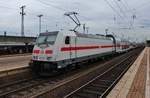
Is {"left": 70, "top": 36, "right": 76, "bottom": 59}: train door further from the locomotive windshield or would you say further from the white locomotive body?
the locomotive windshield

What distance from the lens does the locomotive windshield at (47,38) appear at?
46.2 ft

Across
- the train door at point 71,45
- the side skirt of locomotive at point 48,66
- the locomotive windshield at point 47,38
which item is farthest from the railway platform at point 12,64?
the train door at point 71,45

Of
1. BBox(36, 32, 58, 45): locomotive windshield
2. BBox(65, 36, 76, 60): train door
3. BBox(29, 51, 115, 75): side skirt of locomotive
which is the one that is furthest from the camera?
BBox(65, 36, 76, 60): train door

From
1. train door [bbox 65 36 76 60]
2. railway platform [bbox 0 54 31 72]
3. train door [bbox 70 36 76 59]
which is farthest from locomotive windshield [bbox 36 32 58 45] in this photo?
railway platform [bbox 0 54 31 72]

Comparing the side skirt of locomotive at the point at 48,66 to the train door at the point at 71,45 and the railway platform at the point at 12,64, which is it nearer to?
the train door at the point at 71,45

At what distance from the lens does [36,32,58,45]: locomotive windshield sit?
14084mm

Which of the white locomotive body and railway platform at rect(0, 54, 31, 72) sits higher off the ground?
the white locomotive body

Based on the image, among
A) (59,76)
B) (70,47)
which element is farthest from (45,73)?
(70,47)

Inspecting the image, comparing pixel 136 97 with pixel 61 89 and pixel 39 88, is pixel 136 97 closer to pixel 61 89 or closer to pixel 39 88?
pixel 61 89

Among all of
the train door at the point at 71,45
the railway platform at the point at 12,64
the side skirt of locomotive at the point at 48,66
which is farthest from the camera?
the railway platform at the point at 12,64

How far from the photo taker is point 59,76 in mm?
14516

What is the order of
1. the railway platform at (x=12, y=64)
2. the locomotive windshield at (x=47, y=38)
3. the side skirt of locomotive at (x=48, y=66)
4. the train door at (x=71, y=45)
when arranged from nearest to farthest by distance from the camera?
the side skirt of locomotive at (x=48, y=66) → the locomotive windshield at (x=47, y=38) → the train door at (x=71, y=45) → the railway platform at (x=12, y=64)

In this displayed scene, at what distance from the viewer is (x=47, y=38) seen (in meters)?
14.5

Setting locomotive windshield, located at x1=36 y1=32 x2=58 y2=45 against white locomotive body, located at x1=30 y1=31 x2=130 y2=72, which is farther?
locomotive windshield, located at x1=36 y1=32 x2=58 y2=45
